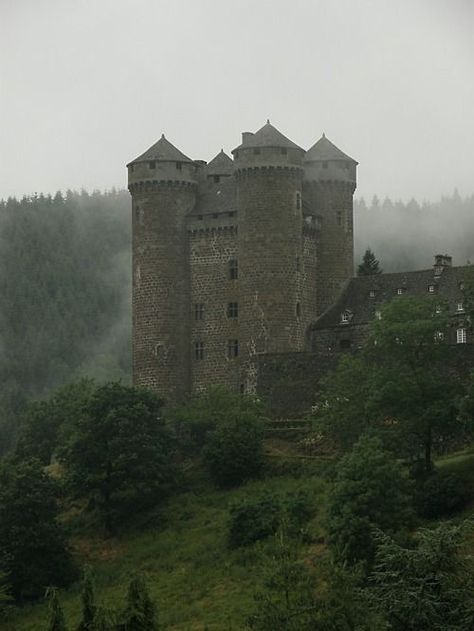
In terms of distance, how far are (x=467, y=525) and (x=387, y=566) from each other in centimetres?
364

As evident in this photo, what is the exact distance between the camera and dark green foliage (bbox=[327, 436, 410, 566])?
7494 cm

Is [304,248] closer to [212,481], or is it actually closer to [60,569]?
[212,481]

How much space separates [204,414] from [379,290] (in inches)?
516

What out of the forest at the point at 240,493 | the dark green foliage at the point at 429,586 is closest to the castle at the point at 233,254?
the forest at the point at 240,493

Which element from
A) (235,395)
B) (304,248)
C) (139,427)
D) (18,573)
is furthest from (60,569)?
(304,248)

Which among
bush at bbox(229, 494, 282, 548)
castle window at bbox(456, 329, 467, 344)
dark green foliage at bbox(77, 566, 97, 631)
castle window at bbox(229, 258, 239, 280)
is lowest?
dark green foliage at bbox(77, 566, 97, 631)

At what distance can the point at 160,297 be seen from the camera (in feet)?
344

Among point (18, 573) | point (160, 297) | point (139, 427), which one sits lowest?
point (18, 573)

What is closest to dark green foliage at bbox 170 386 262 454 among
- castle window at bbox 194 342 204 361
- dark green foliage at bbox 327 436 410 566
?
castle window at bbox 194 342 204 361

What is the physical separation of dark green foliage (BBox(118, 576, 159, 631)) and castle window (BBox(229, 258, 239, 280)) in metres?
41.6

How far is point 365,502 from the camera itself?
76250 mm

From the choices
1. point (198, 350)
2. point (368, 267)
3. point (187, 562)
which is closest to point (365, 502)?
point (187, 562)

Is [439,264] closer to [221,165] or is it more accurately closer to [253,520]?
[221,165]

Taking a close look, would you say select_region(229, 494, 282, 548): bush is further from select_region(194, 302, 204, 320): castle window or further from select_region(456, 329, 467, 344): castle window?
select_region(194, 302, 204, 320): castle window
